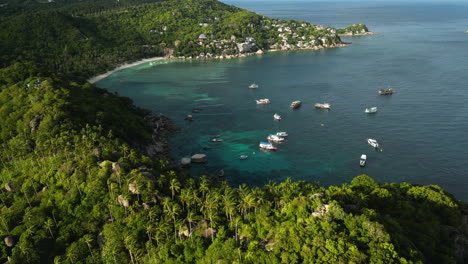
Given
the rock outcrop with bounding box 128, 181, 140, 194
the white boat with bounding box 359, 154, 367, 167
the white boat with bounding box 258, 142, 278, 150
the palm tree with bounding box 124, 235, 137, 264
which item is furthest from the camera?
the white boat with bounding box 258, 142, 278, 150

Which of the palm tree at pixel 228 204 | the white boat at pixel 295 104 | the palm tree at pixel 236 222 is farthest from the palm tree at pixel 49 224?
the white boat at pixel 295 104

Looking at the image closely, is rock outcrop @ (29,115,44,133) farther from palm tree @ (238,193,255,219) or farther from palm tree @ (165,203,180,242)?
palm tree @ (238,193,255,219)

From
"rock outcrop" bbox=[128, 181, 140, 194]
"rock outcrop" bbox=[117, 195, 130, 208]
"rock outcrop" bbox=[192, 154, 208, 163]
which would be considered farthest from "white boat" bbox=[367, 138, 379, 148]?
"rock outcrop" bbox=[117, 195, 130, 208]

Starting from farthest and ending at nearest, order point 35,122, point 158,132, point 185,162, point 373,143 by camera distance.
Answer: point 158,132
point 373,143
point 185,162
point 35,122

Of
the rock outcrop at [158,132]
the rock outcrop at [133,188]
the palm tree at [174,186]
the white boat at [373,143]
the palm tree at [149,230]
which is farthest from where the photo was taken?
the white boat at [373,143]

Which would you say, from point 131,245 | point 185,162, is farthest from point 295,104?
point 131,245

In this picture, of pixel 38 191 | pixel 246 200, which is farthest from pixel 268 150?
pixel 38 191

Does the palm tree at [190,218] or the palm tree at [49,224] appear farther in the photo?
the palm tree at [49,224]

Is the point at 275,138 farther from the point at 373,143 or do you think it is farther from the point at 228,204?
the point at 228,204

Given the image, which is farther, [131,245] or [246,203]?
[246,203]

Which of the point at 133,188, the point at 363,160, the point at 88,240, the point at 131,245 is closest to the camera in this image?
the point at 131,245

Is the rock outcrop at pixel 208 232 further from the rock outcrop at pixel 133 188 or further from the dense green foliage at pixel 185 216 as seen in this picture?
the rock outcrop at pixel 133 188

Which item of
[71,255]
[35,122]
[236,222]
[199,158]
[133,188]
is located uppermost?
[35,122]
